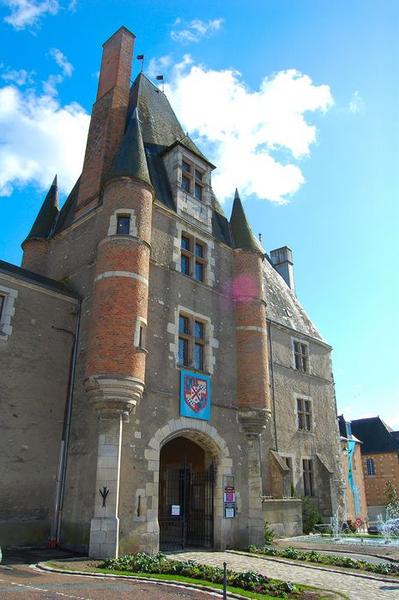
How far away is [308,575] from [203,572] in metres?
2.60

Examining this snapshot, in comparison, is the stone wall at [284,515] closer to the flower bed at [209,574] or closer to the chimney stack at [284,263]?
the flower bed at [209,574]

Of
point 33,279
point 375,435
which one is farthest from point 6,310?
point 375,435

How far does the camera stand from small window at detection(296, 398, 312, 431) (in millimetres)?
25203

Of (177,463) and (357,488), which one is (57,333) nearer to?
(177,463)

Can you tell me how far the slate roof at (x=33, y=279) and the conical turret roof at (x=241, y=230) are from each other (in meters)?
7.29

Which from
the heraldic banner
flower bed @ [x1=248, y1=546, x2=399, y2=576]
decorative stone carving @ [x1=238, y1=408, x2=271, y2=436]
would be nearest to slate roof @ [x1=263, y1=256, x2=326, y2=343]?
decorative stone carving @ [x1=238, y1=408, x2=271, y2=436]

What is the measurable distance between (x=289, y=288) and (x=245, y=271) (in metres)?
13.4

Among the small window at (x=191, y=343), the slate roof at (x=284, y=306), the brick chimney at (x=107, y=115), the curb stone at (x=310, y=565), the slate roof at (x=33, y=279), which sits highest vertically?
the brick chimney at (x=107, y=115)

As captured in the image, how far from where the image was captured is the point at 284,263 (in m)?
33.5

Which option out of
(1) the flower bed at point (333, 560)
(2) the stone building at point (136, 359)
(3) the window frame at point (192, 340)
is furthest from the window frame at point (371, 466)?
(3) the window frame at point (192, 340)

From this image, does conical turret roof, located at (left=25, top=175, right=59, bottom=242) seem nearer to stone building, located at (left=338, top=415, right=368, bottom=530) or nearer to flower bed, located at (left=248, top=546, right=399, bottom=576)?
flower bed, located at (left=248, top=546, right=399, bottom=576)

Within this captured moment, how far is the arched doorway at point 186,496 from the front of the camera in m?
15.9

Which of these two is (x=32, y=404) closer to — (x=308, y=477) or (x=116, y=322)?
(x=116, y=322)

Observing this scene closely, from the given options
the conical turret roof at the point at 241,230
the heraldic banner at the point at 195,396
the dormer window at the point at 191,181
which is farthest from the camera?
the conical turret roof at the point at 241,230
